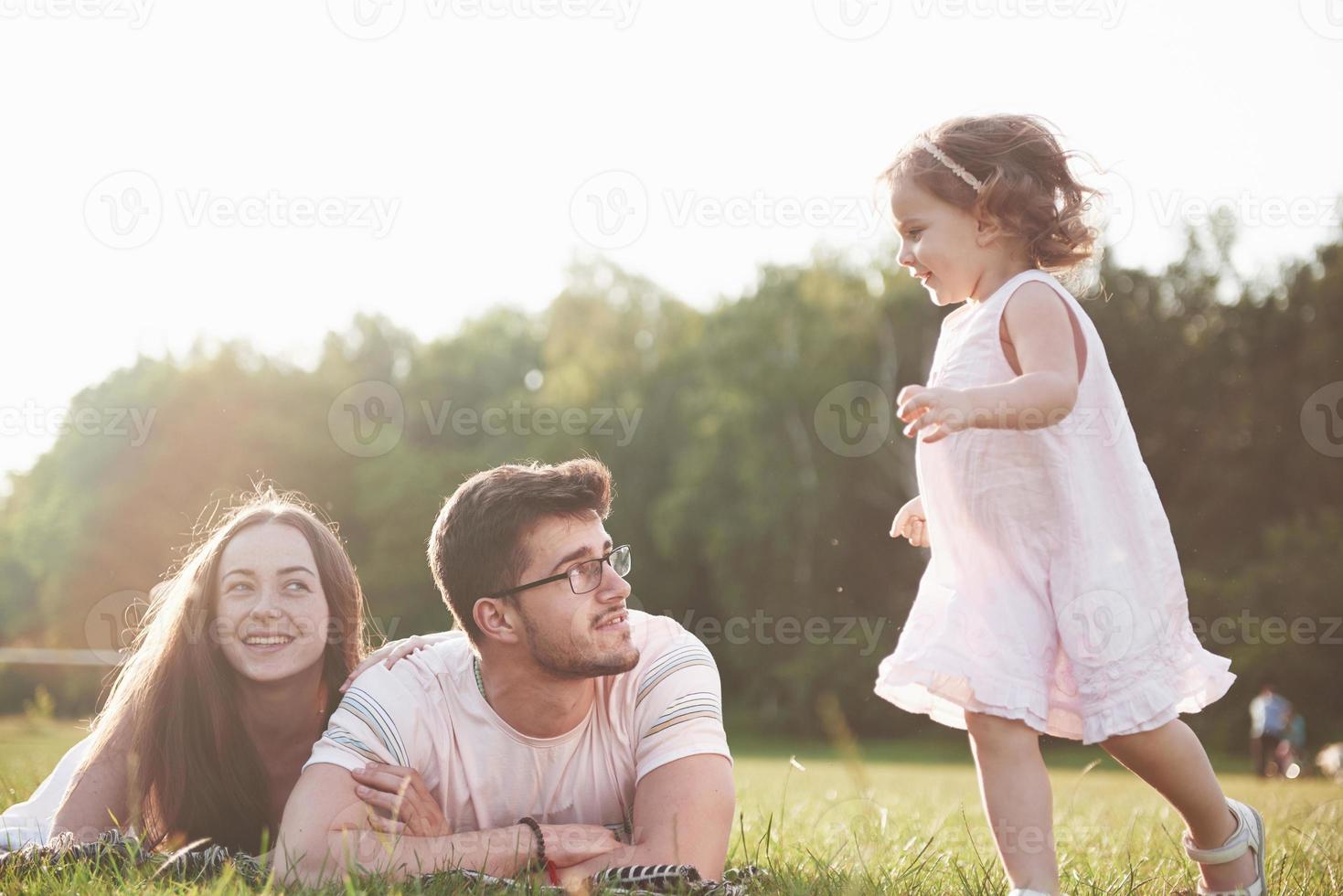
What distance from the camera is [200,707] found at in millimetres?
3662

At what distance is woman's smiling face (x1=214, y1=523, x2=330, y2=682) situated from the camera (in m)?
3.67

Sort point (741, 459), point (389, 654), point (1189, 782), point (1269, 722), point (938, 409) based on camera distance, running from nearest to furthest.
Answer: point (938, 409), point (1189, 782), point (389, 654), point (1269, 722), point (741, 459)

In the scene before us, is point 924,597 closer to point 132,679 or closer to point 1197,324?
point 132,679

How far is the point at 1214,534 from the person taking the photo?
27.2 meters

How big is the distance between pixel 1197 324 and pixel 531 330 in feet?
84.9

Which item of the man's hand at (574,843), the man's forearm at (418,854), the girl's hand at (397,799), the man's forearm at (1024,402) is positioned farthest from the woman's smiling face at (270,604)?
the man's forearm at (1024,402)

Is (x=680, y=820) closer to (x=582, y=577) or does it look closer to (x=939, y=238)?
(x=582, y=577)

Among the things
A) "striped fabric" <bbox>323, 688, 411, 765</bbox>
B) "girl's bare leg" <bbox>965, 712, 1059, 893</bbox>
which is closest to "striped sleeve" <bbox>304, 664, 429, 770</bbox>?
"striped fabric" <bbox>323, 688, 411, 765</bbox>

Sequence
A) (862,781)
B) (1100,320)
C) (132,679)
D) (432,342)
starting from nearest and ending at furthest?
(862,781) → (132,679) → (1100,320) → (432,342)

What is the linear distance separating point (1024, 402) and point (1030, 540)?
1.31ft

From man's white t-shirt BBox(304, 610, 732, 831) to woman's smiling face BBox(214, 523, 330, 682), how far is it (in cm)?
45

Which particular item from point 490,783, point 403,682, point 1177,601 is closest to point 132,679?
point 403,682

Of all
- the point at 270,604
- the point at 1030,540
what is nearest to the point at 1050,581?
the point at 1030,540

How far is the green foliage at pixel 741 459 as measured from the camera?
2686cm
